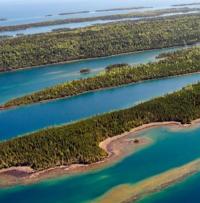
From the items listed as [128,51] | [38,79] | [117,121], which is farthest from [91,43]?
[117,121]

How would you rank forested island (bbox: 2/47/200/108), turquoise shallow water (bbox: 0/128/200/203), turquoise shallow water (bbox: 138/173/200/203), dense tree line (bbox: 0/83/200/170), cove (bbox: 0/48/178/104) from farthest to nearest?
cove (bbox: 0/48/178/104), forested island (bbox: 2/47/200/108), dense tree line (bbox: 0/83/200/170), turquoise shallow water (bbox: 0/128/200/203), turquoise shallow water (bbox: 138/173/200/203)

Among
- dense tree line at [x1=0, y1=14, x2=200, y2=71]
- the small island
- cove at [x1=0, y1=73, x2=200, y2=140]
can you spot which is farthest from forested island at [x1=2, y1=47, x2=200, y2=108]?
dense tree line at [x1=0, y1=14, x2=200, y2=71]

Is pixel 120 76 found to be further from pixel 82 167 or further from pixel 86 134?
pixel 82 167

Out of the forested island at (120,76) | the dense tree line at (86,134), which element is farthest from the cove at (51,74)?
the dense tree line at (86,134)

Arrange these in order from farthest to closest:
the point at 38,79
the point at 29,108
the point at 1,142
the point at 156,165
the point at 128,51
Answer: the point at 128,51 < the point at 38,79 < the point at 29,108 < the point at 1,142 < the point at 156,165

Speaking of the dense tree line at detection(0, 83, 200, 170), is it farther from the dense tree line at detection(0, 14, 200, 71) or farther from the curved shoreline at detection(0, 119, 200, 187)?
the dense tree line at detection(0, 14, 200, 71)

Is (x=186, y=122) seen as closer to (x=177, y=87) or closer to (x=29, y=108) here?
(x=177, y=87)

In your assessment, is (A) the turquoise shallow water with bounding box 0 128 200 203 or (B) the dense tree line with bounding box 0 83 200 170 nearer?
(A) the turquoise shallow water with bounding box 0 128 200 203
